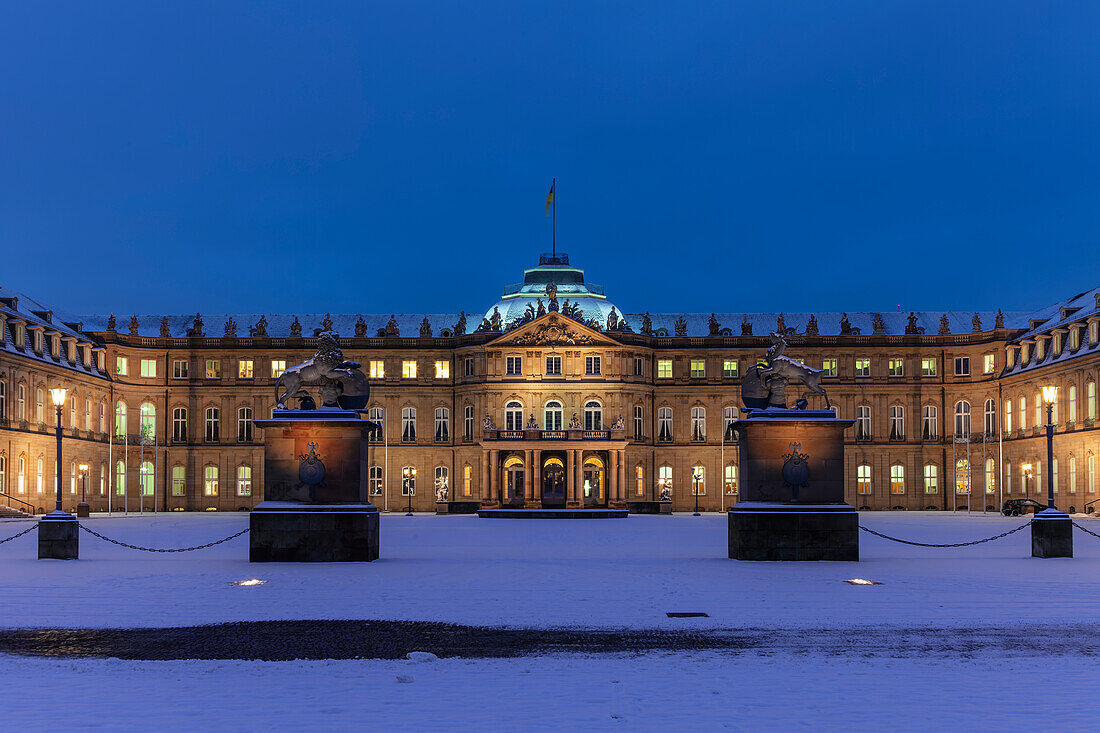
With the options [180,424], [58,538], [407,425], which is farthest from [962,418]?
[58,538]

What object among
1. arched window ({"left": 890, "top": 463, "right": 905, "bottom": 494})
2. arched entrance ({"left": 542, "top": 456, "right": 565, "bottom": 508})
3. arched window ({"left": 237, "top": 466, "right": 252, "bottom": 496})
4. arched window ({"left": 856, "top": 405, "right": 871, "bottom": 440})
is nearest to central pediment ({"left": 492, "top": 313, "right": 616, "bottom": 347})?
arched entrance ({"left": 542, "top": 456, "right": 565, "bottom": 508})

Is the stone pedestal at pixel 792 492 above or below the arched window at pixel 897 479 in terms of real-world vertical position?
above

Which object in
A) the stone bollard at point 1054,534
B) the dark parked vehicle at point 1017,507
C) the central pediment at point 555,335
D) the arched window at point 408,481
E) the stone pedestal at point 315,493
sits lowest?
the dark parked vehicle at point 1017,507

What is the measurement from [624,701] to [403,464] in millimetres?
91459

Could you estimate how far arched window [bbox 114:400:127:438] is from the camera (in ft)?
325

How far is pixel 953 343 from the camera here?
10175 centimetres

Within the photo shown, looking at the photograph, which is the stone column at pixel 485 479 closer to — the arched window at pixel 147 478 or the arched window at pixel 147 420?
the arched window at pixel 147 420

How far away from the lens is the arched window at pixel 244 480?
10281 centimetres

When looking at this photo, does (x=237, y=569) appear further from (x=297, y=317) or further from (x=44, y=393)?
(x=297, y=317)

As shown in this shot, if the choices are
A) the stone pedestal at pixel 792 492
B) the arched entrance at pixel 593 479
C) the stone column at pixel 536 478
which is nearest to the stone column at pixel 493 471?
the stone column at pixel 536 478

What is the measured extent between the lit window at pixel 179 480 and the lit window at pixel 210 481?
1.64 m

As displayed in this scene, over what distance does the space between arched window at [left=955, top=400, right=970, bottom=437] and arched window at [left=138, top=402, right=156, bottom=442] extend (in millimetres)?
67552

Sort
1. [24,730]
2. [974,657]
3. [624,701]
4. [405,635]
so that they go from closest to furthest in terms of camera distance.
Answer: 1. [24,730]
2. [624,701]
3. [974,657]
4. [405,635]

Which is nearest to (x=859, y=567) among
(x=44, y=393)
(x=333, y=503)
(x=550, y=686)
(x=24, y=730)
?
(x=333, y=503)
